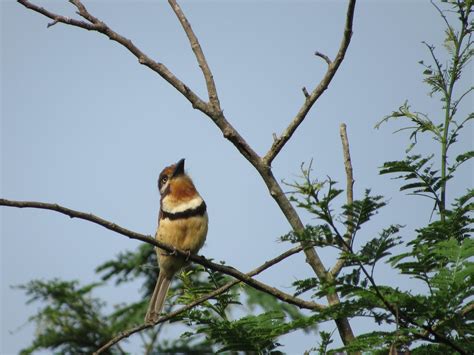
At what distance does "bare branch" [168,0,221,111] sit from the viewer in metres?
3.86

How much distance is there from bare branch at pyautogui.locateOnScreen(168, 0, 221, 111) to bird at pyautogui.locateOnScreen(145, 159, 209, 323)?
2.20 m

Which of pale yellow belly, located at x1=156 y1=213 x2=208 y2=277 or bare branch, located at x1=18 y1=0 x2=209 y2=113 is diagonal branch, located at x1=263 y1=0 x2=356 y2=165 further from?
pale yellow belly, located at x1=156 y1=213 x2=208 y2=277

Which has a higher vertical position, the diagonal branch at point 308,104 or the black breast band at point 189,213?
the black breast band at point 189,213


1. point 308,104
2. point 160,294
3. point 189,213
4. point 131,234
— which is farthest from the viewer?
point 160,294

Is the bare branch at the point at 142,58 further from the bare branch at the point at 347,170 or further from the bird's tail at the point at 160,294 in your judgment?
the bird's tail at the point at 160,294

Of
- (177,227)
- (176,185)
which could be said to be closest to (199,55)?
(177,227)

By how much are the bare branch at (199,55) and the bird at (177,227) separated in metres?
2.20

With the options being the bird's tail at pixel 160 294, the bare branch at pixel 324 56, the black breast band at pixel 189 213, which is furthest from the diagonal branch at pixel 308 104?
the bird's tail at pixel 160 294

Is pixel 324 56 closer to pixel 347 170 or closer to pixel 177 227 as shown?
pixel 347 170

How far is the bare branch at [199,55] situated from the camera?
3.86 meters

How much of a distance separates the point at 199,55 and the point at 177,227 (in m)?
2.29

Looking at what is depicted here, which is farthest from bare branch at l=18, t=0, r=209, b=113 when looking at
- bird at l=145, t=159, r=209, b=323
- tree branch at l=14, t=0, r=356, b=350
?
bird at l=145, t=159, r=209, b=323

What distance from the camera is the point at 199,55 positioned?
3992 millimetres

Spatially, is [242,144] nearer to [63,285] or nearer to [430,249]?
[430,249]
